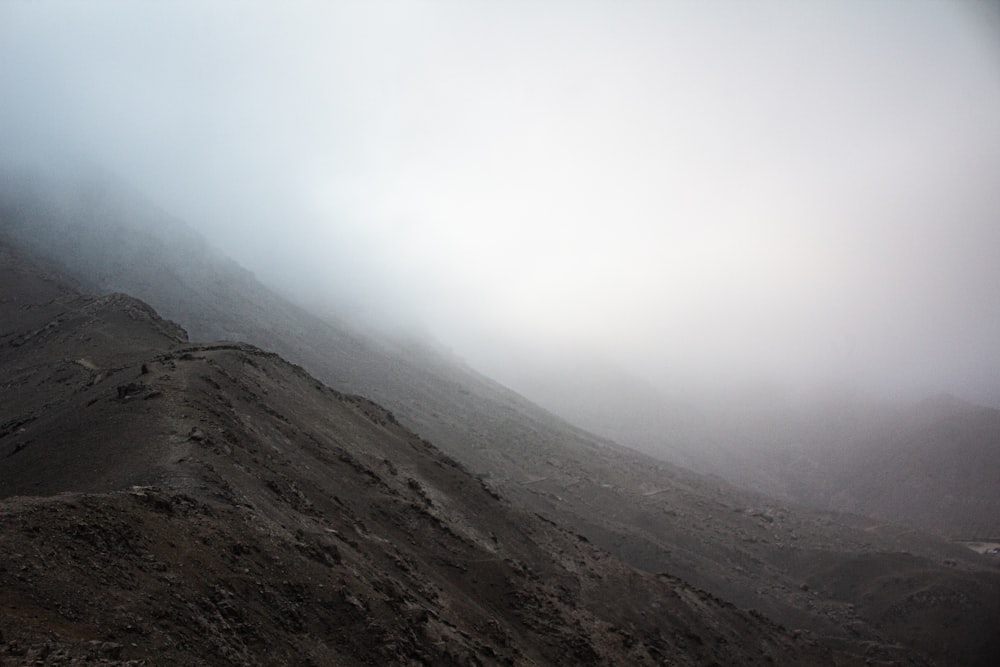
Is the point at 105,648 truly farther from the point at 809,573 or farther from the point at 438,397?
the point at 438,397

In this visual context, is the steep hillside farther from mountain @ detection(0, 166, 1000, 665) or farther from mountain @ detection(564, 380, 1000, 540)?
mountain @ detection(564, 380, 1000, 540)

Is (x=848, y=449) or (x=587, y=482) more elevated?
(x=848, y=449)

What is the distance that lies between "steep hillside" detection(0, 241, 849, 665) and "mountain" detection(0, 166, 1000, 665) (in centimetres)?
917

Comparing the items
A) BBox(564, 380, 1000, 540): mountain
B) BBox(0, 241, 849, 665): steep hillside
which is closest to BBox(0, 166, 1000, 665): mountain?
BBox(0, 241, 849, 665): steep hillside

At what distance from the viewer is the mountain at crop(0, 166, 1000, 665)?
169 feet

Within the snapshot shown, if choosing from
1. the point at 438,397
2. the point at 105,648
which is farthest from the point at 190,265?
the point at 105,648

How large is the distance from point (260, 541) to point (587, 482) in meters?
54.8

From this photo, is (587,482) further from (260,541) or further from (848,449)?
(848,449)

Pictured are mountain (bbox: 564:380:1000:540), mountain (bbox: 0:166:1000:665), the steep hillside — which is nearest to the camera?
the steep hillside

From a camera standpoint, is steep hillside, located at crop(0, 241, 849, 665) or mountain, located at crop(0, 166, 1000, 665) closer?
steep hillside, located at crop(0, 241, 849, 665)

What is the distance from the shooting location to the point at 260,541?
1781 cm

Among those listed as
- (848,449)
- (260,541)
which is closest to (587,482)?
(260,541)

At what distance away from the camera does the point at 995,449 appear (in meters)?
117

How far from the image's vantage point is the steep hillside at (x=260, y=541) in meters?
12.9
